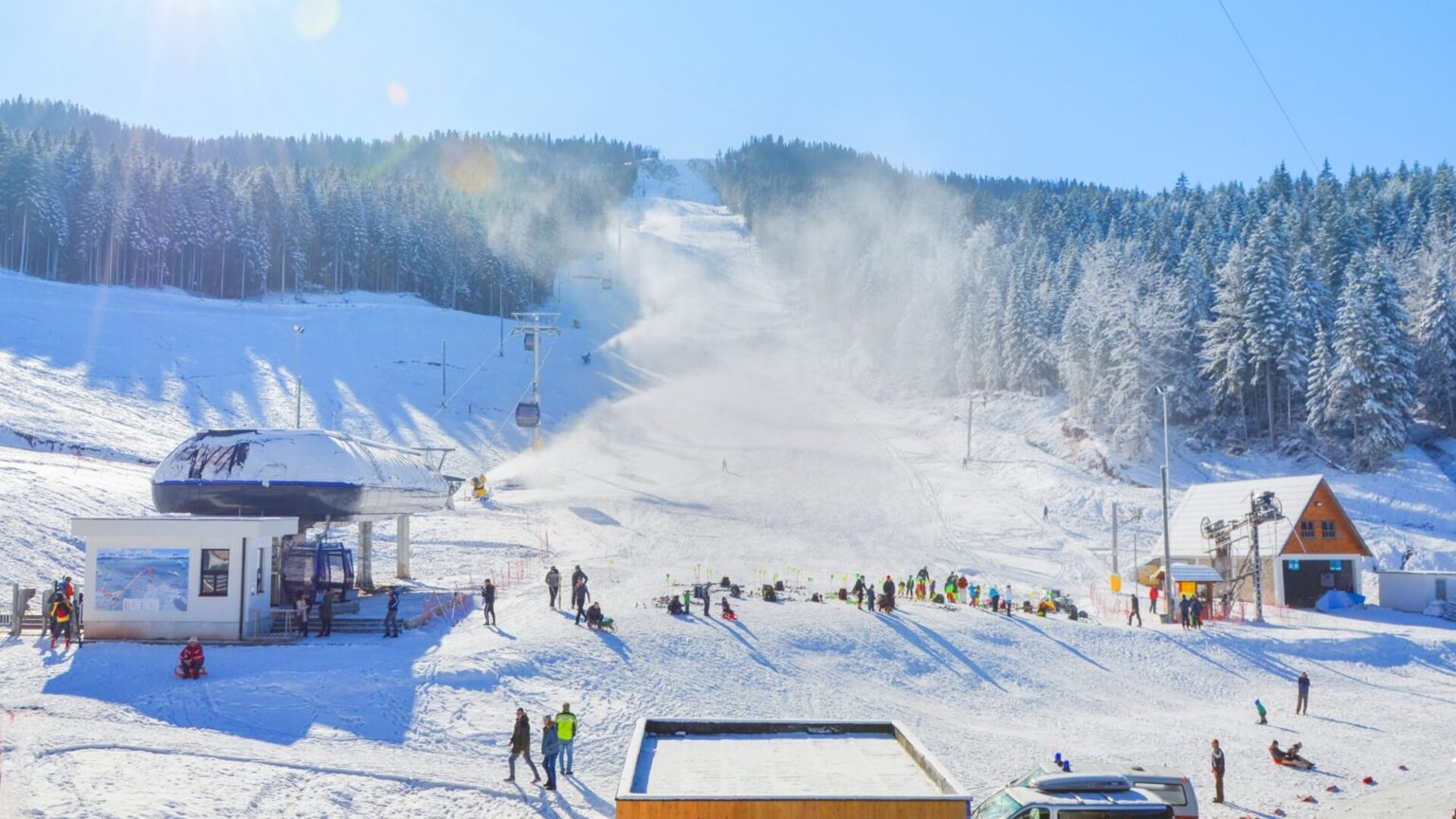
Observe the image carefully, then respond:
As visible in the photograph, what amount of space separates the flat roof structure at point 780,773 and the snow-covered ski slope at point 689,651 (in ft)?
19.4

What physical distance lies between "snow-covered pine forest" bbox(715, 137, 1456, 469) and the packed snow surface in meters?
62.6

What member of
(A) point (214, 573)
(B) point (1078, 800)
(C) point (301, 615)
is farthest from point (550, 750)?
(A) point (214, 573)

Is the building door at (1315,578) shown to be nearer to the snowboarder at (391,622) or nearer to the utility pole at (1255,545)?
the utility pole at (1255,545)

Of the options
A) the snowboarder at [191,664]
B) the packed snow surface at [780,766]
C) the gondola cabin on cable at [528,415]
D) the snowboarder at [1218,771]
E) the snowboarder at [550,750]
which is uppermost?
the gondola cabin on cable at [528,415]

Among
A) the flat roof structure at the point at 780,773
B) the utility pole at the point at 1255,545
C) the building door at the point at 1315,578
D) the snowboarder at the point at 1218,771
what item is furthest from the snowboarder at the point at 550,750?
the building door at the point at 1315,578

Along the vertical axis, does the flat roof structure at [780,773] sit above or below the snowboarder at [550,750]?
above

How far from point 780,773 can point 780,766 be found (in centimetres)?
28

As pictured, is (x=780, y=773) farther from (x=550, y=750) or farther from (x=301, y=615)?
(x=301, y=615)

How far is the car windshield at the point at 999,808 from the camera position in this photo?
11.7 meters

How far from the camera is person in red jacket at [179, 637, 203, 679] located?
2116 centimetres

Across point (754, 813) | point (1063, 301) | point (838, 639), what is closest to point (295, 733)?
point (754, 813)

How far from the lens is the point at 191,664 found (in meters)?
21.2

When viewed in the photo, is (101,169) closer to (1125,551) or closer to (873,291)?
(873,291)

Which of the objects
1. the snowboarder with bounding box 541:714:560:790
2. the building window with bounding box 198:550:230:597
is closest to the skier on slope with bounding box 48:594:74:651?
the building window with bounding box 198:550:230:597
